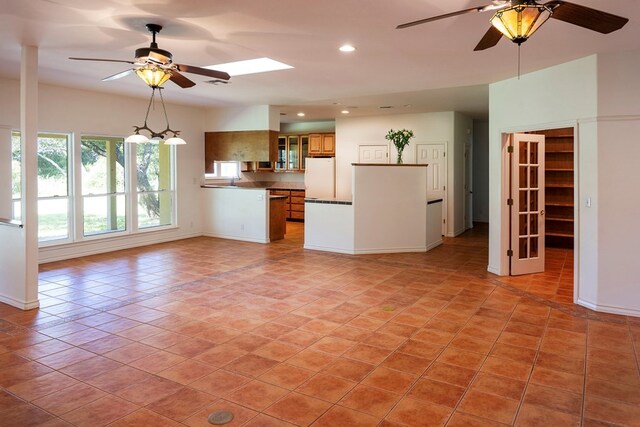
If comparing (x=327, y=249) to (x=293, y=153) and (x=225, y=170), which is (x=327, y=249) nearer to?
(x=225, y=170)

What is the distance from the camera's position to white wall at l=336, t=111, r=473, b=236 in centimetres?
933

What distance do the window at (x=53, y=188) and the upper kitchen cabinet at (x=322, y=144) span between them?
5810mm

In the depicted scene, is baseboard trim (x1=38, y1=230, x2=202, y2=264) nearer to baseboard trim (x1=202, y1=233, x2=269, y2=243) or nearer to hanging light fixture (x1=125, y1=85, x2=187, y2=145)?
baseboard trim (x1=202, y1=233, x2=269, y2=243)

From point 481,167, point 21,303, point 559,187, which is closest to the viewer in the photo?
point 21,303

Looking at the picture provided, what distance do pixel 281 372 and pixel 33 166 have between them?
335cm

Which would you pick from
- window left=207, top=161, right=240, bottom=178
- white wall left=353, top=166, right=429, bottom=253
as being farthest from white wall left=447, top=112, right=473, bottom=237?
window left=207, top=161, right=240, bottom=178

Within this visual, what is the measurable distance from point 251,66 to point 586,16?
3961mm

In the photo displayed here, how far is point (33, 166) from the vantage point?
4.54 m

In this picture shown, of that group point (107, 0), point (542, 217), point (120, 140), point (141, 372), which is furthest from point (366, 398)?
point (120, 140)

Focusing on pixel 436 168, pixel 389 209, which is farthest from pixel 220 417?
pixel 436 168

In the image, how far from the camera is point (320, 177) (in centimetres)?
1100

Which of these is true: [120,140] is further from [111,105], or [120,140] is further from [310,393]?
[310,393]

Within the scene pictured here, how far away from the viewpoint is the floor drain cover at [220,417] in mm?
2529

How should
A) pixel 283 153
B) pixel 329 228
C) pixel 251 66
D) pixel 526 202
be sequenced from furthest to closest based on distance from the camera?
pixel 283 153, pixel 329 228, pixel 526 202, pixel 251 66
